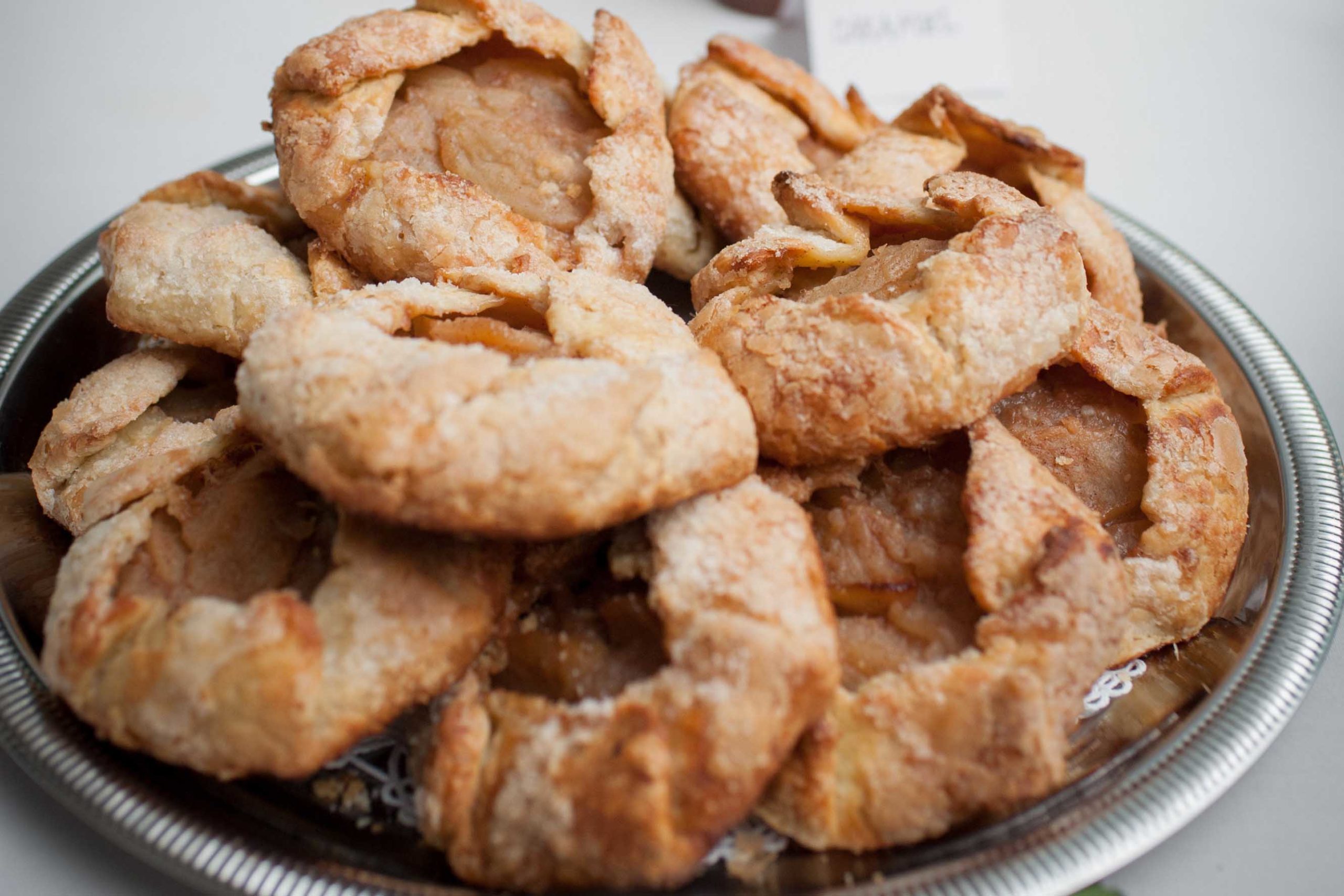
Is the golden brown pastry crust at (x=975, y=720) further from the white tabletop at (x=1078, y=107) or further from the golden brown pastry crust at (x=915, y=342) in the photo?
the white tabletop at (x=1078, y=107)

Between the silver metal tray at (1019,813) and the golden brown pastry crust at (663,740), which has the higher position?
the golden brown pastry crust at (663,740)

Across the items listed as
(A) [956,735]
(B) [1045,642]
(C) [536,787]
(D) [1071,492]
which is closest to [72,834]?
(C) [536,787]

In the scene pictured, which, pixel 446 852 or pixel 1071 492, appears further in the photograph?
pixel 1071 492

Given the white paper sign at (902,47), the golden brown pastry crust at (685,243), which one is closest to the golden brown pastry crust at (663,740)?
the golden brown pastry crust at (685,243)

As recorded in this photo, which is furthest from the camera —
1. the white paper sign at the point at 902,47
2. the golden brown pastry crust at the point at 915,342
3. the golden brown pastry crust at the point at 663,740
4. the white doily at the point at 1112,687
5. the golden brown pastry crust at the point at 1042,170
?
the white paper sign at the point at 902,47

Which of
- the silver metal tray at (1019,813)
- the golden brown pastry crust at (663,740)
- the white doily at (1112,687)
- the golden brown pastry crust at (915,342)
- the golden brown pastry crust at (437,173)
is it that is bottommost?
the white doily at (1112,687)

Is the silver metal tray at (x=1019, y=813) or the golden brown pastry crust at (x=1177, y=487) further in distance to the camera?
the golden brown pastry crust at (x=1177, y=487)

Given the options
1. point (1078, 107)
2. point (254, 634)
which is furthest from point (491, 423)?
point (1078, 107)

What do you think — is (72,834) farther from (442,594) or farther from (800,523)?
(800,523)
